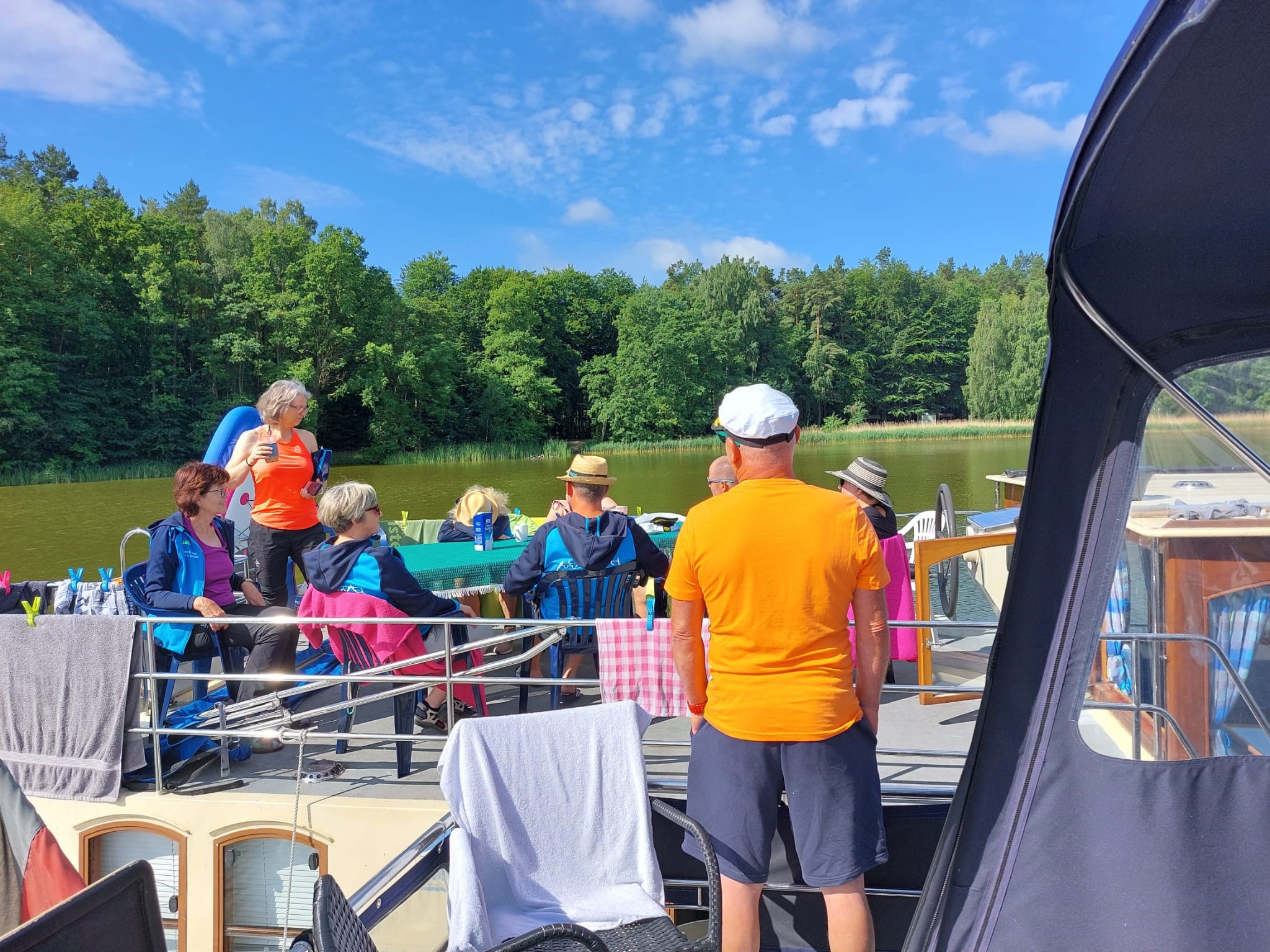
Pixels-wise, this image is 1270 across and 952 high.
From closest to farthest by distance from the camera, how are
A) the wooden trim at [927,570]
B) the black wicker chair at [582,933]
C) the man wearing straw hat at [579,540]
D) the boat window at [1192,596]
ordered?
the boat window at [1192,596] < the black wicker chair at [582,933] < the man wearing straw hat at [579,540] < the wooden trim at [927,570]

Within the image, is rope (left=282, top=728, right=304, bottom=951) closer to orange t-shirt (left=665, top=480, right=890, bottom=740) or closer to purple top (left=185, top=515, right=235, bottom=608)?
purple top (left=185, top=515, right=235, bottom=608)

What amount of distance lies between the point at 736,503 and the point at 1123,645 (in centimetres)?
88

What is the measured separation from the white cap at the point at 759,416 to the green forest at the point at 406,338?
4162cm

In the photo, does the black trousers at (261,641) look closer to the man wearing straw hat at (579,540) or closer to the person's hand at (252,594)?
the person's hand at (252,594)

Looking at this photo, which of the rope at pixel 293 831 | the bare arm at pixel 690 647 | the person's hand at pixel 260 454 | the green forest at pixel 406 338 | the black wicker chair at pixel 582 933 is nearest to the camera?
the black wicker chair at pixel 582 933

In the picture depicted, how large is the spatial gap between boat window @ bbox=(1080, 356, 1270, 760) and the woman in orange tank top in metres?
4.49

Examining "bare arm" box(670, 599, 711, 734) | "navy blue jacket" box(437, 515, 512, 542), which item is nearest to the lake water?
"navy blue jacket" box(437, 515, 512, 542)

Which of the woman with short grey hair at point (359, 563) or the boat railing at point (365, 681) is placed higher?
the woman with short grey hair at point (359, 563)

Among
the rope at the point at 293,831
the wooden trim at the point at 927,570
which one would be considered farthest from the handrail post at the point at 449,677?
the wooden trim at the point at 927,570

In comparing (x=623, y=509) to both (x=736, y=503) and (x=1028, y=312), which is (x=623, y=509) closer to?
(x=736, y=503)

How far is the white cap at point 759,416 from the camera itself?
2.21 metres

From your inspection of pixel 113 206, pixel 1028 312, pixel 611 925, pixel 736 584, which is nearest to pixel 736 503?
pixel 736 584

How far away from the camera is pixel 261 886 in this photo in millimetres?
3910

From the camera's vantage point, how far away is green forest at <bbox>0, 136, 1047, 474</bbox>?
42188 millimetres
